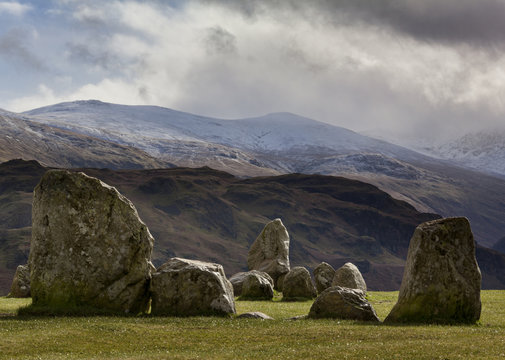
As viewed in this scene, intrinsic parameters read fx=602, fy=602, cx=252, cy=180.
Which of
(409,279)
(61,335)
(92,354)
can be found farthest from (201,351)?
(409,279)

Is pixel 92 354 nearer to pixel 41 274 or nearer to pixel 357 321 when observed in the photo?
pixel 41 274

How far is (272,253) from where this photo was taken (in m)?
65.4

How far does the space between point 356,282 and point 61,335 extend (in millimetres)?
31582

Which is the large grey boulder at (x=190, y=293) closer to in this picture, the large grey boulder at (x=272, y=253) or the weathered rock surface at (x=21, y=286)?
the weathered rock surface at (x=21, y=286)

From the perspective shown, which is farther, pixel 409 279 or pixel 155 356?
pixel 409 279

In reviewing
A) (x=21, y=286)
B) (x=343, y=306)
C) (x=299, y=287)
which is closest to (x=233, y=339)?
(x=343, y=306)

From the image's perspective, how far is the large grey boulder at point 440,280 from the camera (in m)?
28.0

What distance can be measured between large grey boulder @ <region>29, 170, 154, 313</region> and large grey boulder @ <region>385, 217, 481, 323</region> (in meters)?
13.3

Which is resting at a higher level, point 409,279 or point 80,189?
point 80,189

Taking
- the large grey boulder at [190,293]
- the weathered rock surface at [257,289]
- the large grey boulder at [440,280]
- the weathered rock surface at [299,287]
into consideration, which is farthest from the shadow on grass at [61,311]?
the weathered rock surface at [299,287]

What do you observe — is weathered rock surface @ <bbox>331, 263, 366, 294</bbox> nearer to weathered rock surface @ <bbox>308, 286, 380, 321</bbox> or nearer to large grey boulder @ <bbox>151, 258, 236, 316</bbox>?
weathered rock surface @ <bbox>308, 286, 380, 321</bbox>

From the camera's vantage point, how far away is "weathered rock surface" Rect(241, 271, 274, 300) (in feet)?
157

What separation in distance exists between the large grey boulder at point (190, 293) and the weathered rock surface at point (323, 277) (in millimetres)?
25497

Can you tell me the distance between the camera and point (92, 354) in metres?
21.2
